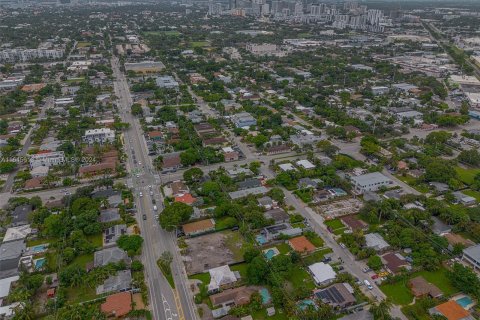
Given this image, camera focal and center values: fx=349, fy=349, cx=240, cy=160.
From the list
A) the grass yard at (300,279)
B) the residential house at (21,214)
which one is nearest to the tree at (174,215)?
the grass yard at (300,279)

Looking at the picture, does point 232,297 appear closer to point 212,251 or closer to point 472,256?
point 212,251

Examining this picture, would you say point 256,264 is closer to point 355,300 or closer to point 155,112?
point 355,300

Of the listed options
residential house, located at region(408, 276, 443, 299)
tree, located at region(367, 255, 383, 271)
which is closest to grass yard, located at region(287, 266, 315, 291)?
tree, located at region(367, 255, 383, 271)

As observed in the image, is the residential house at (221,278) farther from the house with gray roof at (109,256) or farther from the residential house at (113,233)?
the residential house at (113,233)

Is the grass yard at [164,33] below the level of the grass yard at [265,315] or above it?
above

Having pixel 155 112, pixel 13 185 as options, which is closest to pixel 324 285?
pixel 13 185
